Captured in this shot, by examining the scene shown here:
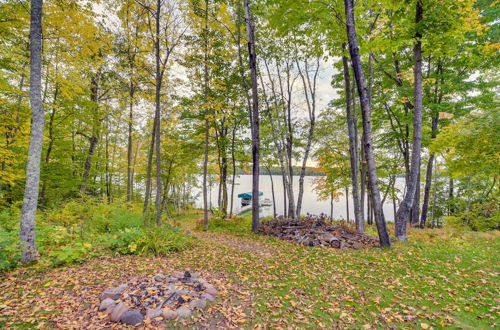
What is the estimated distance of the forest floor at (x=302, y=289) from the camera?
295 cm

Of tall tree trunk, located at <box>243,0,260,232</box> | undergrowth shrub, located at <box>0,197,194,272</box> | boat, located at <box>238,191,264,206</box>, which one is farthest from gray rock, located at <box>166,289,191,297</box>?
boat, located at <box>238,191,264,206</box>

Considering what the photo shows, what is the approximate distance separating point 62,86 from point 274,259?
10008mm

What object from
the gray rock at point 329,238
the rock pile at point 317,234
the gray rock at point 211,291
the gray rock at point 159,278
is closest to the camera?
the gray rock at point 211,291

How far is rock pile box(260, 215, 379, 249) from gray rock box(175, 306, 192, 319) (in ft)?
16.1

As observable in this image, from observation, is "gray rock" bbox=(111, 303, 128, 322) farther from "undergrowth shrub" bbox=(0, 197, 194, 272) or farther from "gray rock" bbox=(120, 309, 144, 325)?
"undergrowth shrub" bbox=(0, 197, 194, 272)

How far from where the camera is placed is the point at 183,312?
9.74 ft

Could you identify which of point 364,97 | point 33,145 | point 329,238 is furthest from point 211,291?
point 364,97

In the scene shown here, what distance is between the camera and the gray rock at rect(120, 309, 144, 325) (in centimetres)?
275

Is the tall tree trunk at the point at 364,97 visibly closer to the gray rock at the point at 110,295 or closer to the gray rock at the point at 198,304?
the gray rock at the point at 198,304

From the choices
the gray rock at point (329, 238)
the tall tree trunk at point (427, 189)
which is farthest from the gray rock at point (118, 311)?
the tall tree trunk at point (427, 189)

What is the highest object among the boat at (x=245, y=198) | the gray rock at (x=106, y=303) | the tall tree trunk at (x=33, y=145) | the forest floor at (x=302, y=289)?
the tall tree trunk at (x=33, y=145)

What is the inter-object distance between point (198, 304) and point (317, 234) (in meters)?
5.47

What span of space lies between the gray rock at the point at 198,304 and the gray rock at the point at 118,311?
0.90 m

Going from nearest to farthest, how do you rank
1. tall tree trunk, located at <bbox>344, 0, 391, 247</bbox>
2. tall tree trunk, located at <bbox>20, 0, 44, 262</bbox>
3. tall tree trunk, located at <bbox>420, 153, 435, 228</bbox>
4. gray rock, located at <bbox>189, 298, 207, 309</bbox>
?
gray rock, located at <bbox>189, 298, 207, 309</bbox> < tall tree trunk, located at <bbox>20, 0, 44, 262</bbox> < tall tree trunk, located at <bbox>344, 0, 391, 247</bbox> < tall tree trunk, located at <bbox>420, 153, 435, 228</bbox>
